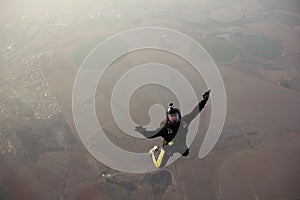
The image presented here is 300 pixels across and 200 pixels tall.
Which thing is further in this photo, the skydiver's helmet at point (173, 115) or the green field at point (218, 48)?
the green field at point (218, 48)

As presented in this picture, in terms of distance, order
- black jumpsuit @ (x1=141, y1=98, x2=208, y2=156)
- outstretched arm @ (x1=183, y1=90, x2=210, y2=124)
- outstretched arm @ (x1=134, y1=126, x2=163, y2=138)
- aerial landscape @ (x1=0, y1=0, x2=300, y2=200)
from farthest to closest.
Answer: aerial landscape @ (x1=0, y1=0, x2=300, y2=200), outstretched arm @ (x1=183, y1=90, x2=210, y2=124), black jumpsuit @ (x1=141, y1=98, x2=208, y2=156), outstretched arm @ (x1=134, y1=126, x2=163, y2=138)

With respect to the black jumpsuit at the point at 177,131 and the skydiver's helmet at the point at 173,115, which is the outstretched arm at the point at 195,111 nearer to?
the black jumpsuit at the point at 177,131

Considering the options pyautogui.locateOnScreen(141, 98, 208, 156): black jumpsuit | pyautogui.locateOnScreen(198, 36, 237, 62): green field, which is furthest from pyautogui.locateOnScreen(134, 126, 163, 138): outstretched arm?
pyautogui.locateOnScreen(198, 36, 237, 62): green field

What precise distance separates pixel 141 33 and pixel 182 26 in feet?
16.5

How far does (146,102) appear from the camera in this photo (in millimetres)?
21656

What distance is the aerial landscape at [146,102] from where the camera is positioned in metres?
16.9

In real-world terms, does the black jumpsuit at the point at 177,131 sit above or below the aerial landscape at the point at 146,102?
above

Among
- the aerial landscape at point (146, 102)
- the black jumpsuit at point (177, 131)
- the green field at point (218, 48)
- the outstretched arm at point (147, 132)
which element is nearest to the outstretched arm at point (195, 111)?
the black jumpsuit at point (177, 131)

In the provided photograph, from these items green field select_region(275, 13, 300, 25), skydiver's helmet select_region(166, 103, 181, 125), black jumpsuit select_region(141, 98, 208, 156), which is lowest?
green field select_region(275, 13, 300, 25)

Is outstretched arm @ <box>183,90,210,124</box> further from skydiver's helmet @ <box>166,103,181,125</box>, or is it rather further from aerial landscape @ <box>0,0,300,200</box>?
aerial landscape @ <box>0,0,300,200</box>

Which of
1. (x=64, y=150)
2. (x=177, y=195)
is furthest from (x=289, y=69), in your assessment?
(x=64, y=150)

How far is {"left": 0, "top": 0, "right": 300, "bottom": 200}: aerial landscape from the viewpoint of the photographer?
16859 mm

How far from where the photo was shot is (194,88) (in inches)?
923

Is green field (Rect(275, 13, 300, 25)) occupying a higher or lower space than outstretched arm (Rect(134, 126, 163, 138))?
lower
